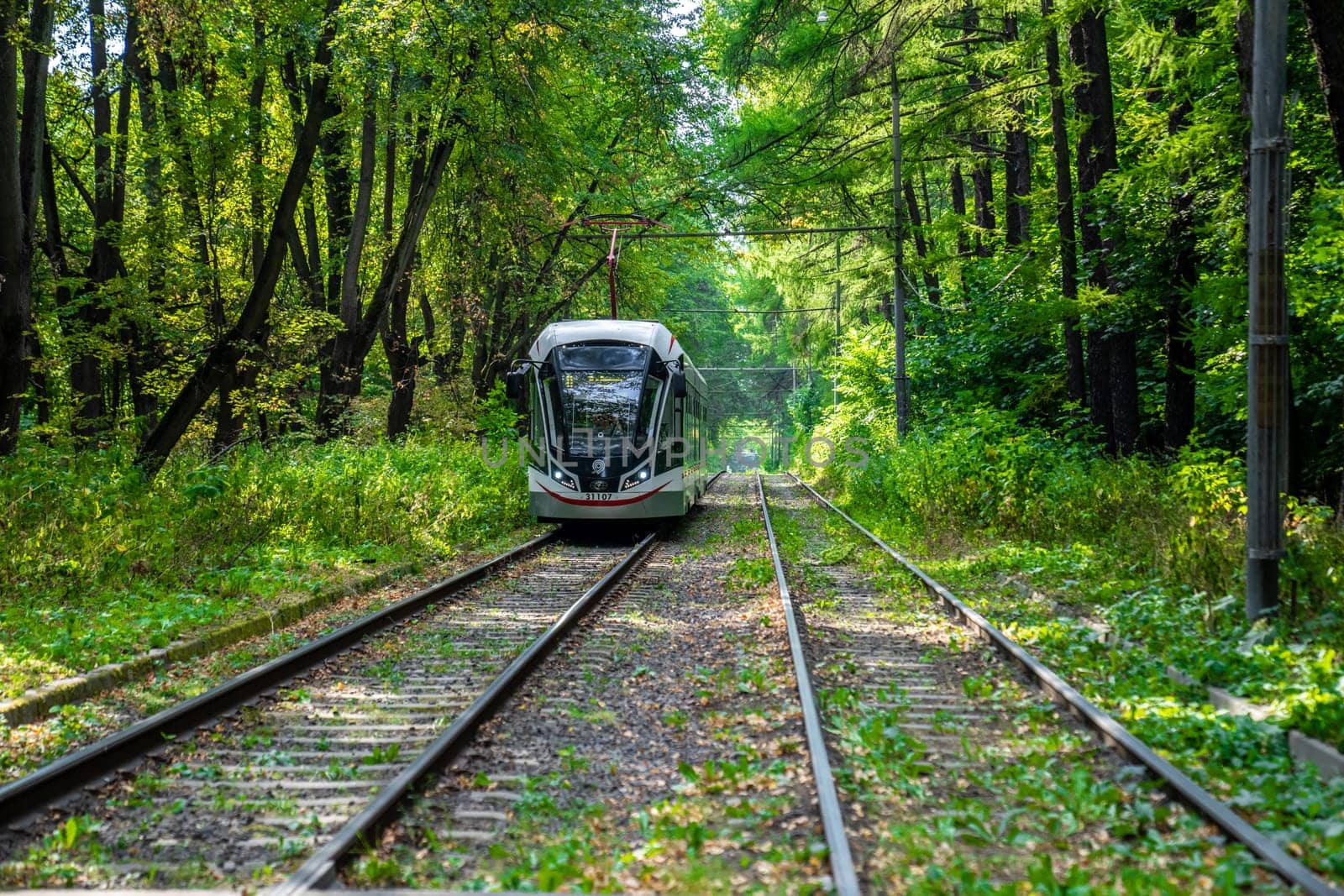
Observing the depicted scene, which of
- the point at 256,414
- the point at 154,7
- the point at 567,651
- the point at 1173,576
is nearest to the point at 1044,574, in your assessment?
the point at 1173,576

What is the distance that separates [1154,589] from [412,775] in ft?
20.7

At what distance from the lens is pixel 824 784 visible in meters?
4.55

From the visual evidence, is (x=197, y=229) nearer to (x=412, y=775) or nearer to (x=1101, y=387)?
(x=1101, y=387)

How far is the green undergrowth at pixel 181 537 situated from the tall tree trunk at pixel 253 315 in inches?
23.3

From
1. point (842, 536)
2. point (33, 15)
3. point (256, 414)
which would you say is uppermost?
point (33, 15)

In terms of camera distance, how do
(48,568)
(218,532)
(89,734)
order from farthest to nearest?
(218,532)
(48,568)
(89,734)

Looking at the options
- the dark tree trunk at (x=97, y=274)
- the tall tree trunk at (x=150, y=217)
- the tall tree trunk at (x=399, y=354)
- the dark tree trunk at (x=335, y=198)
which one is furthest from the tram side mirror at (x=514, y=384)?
the dark tree trunk at (x=97, y=274)

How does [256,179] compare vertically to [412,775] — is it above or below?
above

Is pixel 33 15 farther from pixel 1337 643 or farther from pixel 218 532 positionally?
pixel 1337 643

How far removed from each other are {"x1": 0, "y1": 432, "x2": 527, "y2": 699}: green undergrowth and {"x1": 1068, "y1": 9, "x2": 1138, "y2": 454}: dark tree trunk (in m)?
9.60

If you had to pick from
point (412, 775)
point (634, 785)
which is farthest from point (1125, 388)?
point (412, 775)

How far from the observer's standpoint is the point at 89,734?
18.8ft

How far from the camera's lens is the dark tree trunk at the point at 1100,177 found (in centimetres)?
1380

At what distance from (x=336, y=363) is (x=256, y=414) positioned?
3.99 m
